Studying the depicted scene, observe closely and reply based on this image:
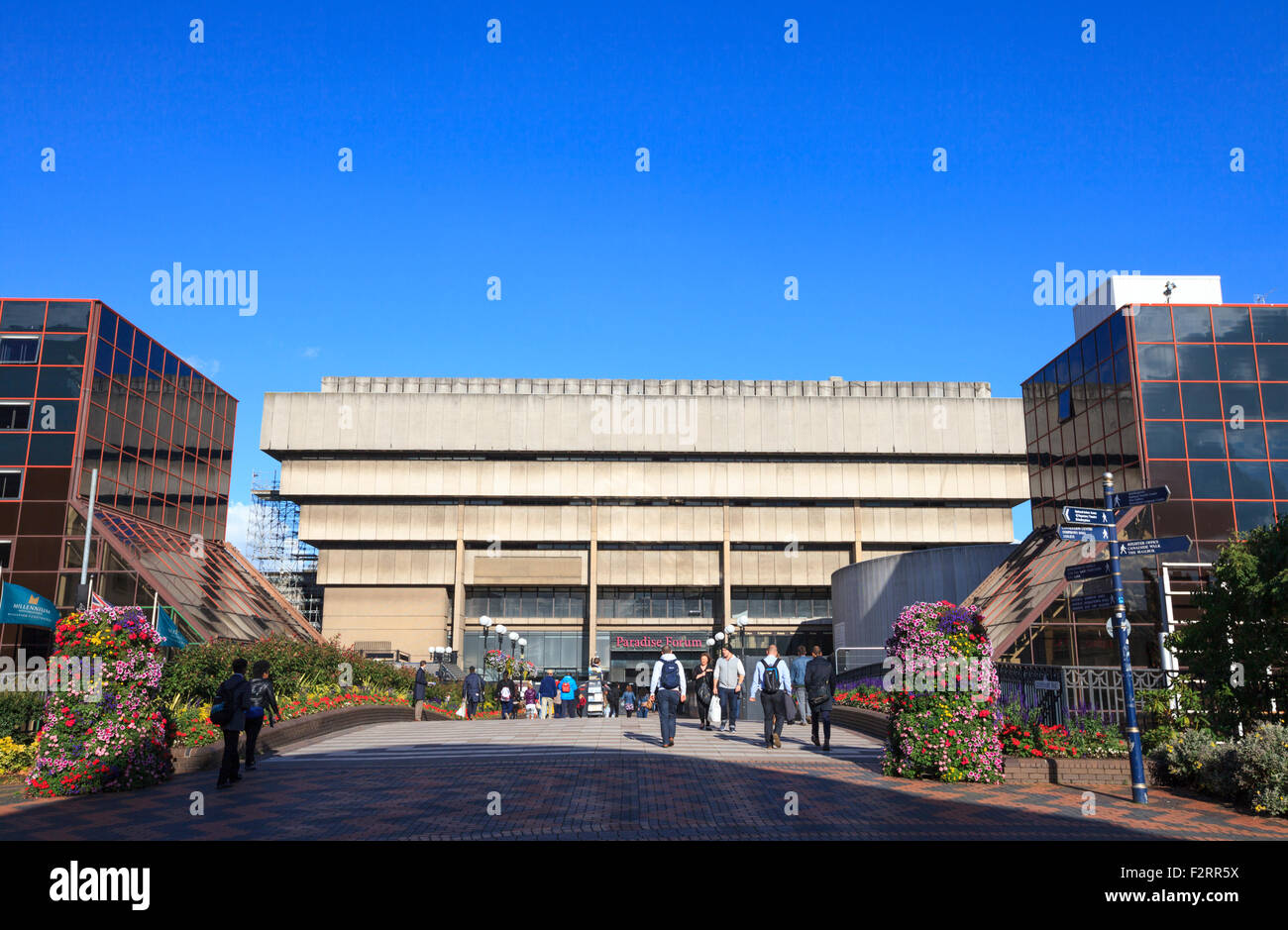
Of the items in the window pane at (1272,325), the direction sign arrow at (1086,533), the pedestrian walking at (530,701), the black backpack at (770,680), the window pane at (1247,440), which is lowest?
the pedestrian walking at (530,701)

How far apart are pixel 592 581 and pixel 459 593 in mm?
8084

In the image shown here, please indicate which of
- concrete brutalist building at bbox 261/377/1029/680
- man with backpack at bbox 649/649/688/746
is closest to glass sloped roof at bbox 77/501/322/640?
concrete brutalist building at bbox 261/377/1029/680

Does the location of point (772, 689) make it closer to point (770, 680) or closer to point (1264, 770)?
point (770, 680)

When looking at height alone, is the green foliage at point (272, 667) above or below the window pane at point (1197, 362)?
below

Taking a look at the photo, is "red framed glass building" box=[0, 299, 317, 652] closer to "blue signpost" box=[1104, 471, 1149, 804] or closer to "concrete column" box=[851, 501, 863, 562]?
"blue signpost" box=[1104, 471, 1149, 804]

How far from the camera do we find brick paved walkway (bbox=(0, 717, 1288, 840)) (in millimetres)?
9086

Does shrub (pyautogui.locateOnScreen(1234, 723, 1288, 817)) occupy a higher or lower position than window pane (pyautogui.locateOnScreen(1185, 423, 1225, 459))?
lower

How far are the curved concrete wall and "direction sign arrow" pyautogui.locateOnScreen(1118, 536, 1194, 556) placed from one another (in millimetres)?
21658

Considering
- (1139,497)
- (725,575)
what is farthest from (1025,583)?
(725,575)

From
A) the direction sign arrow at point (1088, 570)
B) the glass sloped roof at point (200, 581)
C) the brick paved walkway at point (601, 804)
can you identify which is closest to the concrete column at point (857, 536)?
the glass sloped roof at point (200, 581)

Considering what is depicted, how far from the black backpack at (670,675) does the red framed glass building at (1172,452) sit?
39.3 ft

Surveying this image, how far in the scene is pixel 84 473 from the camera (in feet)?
111

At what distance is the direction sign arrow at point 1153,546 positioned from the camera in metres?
11.4

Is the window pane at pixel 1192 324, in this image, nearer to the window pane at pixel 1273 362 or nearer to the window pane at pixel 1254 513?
the window pane at pixel 1273 362
